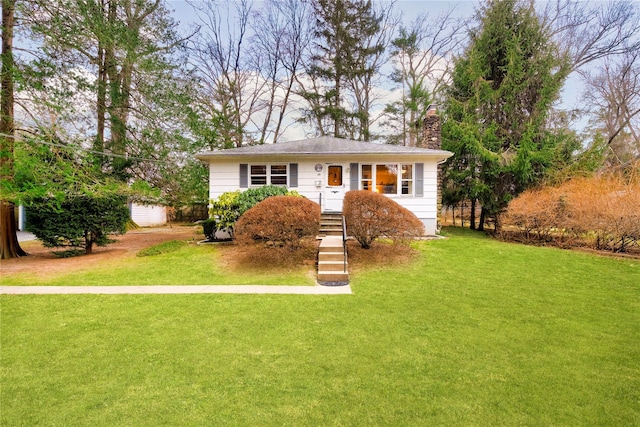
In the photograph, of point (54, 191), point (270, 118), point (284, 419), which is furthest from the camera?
point (270, 118)

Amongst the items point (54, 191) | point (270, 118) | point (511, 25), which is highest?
point (511, 25)

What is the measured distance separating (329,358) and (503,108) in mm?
15564

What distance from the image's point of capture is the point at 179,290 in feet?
21.5

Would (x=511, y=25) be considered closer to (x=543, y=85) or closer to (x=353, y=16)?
(x=543, y=85)

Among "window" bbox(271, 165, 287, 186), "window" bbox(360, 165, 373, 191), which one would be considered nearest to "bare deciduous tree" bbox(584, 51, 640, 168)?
"window" bbox(360, 165, 373, 191)

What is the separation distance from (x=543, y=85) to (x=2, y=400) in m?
18.7

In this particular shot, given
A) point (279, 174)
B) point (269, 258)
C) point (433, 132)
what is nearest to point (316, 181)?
point (279, 174)

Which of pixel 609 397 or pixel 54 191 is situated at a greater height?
pixel 54 191

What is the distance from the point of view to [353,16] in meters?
22.0

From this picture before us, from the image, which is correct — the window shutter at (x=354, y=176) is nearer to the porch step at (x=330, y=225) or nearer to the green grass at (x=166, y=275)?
the porch step at (x=330, y=225)

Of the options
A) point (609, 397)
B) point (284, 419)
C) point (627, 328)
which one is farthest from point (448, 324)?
point (284, 419)

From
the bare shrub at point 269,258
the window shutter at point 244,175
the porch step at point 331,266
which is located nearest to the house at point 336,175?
the window shutter at point 244,175

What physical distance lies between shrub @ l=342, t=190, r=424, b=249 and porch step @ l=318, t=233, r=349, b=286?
3.00 ft

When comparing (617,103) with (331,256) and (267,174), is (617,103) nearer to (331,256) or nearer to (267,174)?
(267,174)
